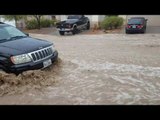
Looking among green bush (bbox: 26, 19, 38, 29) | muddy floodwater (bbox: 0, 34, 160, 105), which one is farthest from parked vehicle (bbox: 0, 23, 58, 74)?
green bush (bbox: 26, 19, 38, 29)

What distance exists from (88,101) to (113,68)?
10.0ft

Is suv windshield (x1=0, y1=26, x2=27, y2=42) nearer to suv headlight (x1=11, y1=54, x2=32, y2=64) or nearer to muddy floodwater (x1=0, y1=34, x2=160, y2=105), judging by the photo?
suv headlight (x1=11, y1=54, x2=32, y2=64)

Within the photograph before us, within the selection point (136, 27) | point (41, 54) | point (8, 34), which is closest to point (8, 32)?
point (8, 34)

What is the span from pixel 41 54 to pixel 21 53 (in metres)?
0.63

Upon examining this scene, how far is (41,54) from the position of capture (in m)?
6.25

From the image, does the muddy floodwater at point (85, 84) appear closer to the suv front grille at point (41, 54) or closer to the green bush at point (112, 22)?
the suv front grille at point (41, 54)

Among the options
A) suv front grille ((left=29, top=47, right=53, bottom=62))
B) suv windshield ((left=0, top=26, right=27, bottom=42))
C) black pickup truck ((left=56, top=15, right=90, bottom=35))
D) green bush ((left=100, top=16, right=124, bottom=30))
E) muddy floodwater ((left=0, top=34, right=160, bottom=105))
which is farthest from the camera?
green bush ((left=100, top=16, right=124, bottom=30))

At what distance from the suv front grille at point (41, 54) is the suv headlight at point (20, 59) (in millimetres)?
130

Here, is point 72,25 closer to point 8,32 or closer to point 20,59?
point 8,32

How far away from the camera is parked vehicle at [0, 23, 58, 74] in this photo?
18.7ft
